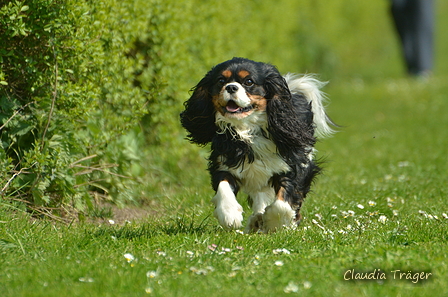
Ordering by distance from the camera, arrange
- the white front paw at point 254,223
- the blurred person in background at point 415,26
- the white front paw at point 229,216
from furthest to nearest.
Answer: the blurred person in background at point 415,26
the white front paw at point 254,223
the white front paw at point 229,216

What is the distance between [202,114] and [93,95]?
867 millimetres

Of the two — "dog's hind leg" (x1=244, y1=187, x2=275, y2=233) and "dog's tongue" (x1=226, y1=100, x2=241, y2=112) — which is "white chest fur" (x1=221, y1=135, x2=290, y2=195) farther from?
"dog's tongue" (x1=226, y1=100, x2=241, y2=112)

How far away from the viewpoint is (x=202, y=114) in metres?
4.89

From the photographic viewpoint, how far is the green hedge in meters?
4.91

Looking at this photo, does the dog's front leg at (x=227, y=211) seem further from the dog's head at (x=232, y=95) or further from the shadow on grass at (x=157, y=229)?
the dog's head at (x=232, y=95)

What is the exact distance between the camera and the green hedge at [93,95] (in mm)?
4910

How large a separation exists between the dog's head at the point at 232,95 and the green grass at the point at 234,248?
732 millimetres

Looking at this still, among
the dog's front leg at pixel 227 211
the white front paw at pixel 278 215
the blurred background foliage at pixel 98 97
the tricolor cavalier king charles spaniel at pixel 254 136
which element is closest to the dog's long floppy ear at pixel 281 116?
the tricolor cavalier king charles spaniel at pixel 254 136

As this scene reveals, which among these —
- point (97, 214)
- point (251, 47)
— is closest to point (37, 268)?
point (97, 214)

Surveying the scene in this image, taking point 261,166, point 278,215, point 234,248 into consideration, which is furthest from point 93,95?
point 234,248

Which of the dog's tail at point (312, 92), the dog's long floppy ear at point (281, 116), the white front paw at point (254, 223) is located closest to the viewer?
the dog's long floppy ear at point (281, 116)

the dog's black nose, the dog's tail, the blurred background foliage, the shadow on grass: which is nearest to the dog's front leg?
the shadow on grass

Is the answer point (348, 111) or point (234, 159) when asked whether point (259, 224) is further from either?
→ point (348, 111)

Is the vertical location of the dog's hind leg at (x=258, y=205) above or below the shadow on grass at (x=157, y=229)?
above
